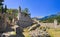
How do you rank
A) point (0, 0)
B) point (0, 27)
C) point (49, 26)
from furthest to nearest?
point (49, 26) → point (0, 0) → point (0, 27)

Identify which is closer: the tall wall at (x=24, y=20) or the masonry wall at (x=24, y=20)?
the tall wall at (x=24, y=20)

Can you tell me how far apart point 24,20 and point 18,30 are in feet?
152

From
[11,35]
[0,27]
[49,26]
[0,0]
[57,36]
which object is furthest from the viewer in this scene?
[49,26]

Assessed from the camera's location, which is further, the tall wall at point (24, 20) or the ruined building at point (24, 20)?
the ruined building at point (24, 20)

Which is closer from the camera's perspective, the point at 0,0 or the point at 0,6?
the point at 0,0

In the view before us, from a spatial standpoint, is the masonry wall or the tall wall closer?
the tall wall

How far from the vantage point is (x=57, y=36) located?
47.6 m

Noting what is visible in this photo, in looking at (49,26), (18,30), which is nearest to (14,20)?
(49,26)

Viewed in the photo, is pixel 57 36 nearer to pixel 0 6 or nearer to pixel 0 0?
pixel 0 0

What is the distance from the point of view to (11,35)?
556 inches

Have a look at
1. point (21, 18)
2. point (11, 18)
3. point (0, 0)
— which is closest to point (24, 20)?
point (21, 18)

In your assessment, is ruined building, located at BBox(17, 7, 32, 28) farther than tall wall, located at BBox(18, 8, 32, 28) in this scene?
Yes

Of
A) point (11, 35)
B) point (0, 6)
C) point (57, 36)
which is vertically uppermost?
point (0, 6)

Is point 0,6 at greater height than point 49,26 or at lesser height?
greater
